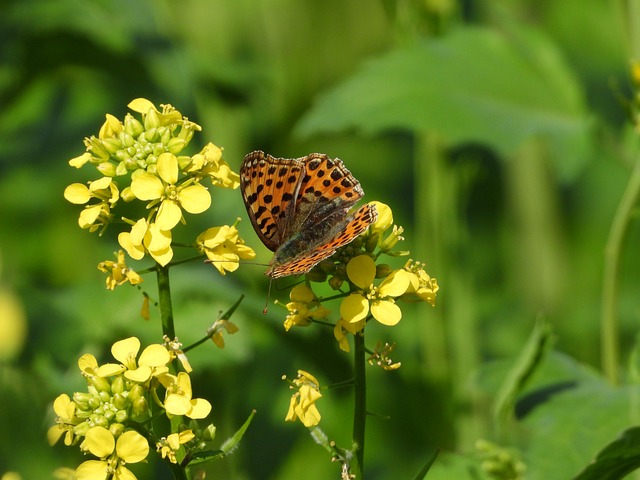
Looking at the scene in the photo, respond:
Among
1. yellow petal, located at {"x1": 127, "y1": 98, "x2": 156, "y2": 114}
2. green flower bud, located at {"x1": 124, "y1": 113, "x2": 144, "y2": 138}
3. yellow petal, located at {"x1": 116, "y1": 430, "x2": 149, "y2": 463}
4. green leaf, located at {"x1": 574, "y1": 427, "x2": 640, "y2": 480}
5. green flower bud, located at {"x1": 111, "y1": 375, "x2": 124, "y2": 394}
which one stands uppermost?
yellow petal, located at {"x1": 127, "y1": 98, "x2": 156, "y2": 114}

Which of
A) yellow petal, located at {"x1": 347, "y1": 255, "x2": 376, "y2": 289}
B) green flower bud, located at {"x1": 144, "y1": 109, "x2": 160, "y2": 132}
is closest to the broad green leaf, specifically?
yellow petal, located at {"x1": 347, "y1": 255, "x2": 376, "y2": 289}

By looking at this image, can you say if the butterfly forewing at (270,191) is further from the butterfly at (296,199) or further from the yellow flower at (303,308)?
the yellow flower at (303,308)

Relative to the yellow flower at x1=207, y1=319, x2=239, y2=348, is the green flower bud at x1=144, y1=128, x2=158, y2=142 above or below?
above

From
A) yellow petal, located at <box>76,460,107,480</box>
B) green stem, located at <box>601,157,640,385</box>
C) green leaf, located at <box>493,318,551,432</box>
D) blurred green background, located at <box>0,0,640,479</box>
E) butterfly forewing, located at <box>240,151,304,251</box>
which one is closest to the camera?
yellow petal, located at <box>76,460,107,480</box>

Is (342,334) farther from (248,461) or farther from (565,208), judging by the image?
(565,208)

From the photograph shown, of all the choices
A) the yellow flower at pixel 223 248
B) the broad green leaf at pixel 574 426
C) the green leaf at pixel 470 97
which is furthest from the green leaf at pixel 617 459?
the green leaf at pixel 470 97

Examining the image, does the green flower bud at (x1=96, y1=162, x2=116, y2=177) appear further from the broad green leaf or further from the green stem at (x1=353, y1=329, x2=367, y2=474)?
the broad green leaf
